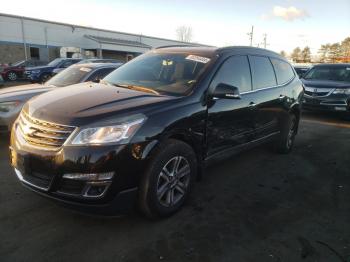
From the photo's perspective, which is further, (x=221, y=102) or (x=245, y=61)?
(x=245, y=61)

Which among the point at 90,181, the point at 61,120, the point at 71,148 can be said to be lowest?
the point at 90,181

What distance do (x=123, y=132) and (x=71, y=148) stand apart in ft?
1.48

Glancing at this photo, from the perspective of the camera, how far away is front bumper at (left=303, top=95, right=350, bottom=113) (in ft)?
30.0

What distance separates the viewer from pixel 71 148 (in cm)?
269

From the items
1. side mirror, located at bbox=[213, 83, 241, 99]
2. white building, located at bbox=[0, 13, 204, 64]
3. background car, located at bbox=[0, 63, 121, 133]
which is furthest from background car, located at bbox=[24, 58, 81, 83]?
side mirror, located at bbox=[213, 83, 241, 99]

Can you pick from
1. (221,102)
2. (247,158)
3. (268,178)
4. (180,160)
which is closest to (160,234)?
(180,160)

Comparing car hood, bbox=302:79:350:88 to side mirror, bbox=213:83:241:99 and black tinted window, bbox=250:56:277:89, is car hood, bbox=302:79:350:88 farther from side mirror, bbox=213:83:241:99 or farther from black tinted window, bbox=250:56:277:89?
side mirror, bbox=213:83:241:99

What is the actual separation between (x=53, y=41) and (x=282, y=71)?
3505 cm

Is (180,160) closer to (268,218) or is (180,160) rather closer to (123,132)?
(123,132)

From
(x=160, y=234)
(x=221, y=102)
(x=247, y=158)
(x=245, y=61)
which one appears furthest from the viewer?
(x=247, y=158)

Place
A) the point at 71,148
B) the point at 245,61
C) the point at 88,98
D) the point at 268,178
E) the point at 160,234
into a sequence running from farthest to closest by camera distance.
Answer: the point at 268,178, the point at 245,61, the point at 88,98, the point at 160,234, the point at 71,148

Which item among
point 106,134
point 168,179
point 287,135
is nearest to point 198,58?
point 168,179

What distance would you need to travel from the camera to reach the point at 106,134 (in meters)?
2.75

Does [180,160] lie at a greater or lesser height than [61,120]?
lesser
